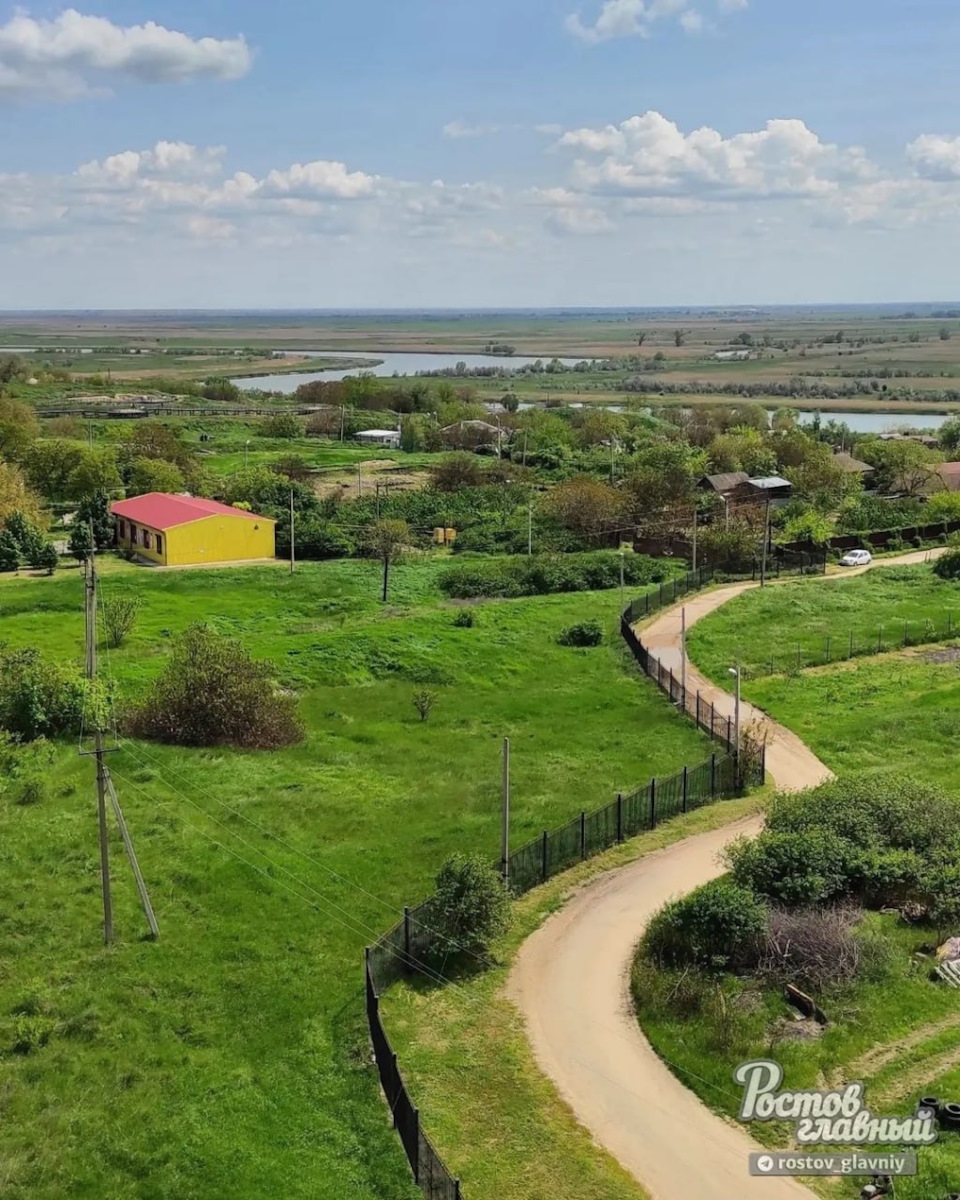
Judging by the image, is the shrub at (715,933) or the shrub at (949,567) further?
the shrub at (949,567)

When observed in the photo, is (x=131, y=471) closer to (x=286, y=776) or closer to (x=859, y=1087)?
(x=286, y=776)

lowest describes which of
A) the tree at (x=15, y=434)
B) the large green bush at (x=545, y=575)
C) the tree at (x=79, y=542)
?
the large green bush at (x=545, y=575)

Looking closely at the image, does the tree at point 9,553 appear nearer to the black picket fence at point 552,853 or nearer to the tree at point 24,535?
the tree at point 24,535

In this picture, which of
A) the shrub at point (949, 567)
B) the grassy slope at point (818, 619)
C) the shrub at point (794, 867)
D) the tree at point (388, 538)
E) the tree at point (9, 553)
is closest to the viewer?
the shrub at point (794, 867)

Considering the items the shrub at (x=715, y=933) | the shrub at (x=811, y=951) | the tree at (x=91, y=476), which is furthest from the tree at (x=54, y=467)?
the shrub at (x=811, y=951)

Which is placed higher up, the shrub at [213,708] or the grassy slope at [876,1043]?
the shrub at [213,708]

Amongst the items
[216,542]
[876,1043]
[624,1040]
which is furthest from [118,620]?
[876,1043]

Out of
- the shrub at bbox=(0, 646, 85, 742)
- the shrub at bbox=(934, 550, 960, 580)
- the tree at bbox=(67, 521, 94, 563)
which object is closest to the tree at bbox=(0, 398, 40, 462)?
the tree at bbox=(67, 521, 94, 563)
